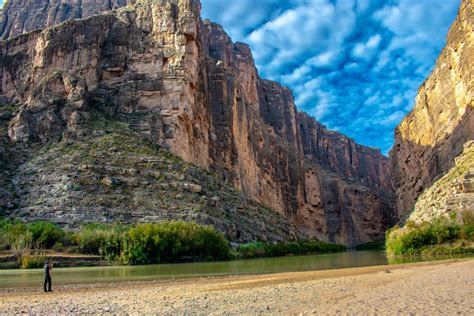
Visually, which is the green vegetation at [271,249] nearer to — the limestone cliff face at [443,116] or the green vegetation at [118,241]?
the green vegetation at [118,241]

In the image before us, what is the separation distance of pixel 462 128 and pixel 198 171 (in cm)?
3012

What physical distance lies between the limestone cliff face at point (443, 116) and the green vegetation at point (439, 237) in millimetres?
18811

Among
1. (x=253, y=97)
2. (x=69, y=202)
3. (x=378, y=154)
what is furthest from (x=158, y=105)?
(x=378, y=154)

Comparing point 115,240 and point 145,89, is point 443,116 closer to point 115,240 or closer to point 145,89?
point 145,89

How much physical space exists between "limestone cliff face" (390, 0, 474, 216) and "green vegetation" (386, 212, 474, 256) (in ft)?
61.7

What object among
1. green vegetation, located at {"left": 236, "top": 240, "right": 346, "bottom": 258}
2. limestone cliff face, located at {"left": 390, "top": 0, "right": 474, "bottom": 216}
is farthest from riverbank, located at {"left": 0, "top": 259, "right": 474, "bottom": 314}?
limestone cliff face, located at {"left": 390, "top": 0, "right": 474, "bottom": 216}

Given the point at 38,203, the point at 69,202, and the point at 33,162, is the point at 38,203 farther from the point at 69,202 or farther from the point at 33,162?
the point at 33,162

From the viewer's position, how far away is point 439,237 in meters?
31.0

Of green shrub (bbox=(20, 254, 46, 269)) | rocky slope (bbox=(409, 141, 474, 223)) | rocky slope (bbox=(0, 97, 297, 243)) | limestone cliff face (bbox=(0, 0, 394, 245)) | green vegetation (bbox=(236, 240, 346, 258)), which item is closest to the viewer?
green shrub (bbox=(20, 254, 46, 269))

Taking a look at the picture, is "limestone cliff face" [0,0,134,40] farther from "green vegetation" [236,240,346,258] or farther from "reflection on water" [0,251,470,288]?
"reflection on water" [0,251,470,288]

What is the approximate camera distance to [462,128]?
49.8 meters

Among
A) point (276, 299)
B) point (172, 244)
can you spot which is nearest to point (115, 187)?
point (172, 244)

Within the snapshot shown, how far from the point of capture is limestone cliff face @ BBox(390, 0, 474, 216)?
49.8 meters

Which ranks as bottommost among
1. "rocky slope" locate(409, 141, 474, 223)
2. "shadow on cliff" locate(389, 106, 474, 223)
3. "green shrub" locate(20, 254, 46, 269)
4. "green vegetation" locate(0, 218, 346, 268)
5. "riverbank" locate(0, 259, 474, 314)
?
"riverbank" locate(0, 259, 474, 314)
